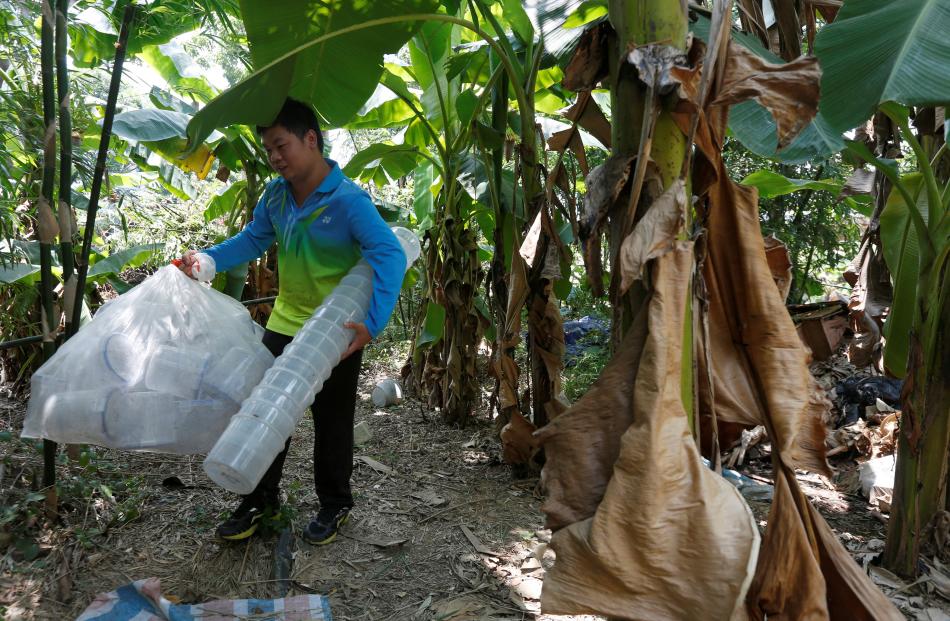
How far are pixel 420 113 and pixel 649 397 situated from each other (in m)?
2.88

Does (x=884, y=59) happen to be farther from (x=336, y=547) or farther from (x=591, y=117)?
(x=336, y=547)

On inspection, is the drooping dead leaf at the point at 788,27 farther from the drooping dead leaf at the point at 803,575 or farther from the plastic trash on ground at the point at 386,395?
the plastic trash on ground at the point at 386,395

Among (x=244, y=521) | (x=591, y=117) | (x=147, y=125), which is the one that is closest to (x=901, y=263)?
(x=591, y=117)

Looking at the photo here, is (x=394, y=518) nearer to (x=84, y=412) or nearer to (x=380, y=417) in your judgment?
(x=84, y=412)

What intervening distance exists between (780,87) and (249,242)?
5.93 ft

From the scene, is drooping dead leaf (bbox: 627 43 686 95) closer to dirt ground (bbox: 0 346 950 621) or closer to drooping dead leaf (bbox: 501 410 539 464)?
dirt ground (bbox: 0 346 950 621)

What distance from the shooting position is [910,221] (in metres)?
2.24

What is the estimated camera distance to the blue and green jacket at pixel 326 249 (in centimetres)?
197

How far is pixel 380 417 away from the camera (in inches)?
166

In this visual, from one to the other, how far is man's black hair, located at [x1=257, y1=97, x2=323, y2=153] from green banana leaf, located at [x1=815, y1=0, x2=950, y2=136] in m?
1.41

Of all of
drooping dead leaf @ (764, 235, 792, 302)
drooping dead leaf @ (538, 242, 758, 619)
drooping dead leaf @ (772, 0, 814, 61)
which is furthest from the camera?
drooping dead leaf @ (772, 0, 814, 61)

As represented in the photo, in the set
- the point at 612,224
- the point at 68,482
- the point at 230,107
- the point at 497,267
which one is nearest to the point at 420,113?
the point at 497,267

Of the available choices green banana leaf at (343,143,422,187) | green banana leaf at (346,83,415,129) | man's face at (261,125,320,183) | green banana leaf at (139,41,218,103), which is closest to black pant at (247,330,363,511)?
man's face at (261,125,320,183)

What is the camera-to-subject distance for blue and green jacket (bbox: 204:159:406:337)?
197cm
